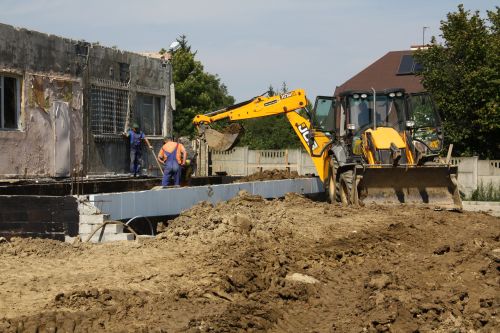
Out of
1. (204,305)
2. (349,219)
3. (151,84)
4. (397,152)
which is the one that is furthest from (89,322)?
(151,84)

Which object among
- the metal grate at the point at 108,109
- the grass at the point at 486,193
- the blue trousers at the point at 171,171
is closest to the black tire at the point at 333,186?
the blue trousers at the point at 171,171

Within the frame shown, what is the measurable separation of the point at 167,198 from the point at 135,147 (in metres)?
8.08

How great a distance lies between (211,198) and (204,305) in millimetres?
6995

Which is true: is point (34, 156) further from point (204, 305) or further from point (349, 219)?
point (204, 305)

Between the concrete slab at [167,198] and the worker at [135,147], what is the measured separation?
15.9 feet

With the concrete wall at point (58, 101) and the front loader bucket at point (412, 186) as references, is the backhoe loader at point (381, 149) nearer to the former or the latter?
the front loader bucket at point (412, 186)

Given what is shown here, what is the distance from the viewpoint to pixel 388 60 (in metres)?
54.1

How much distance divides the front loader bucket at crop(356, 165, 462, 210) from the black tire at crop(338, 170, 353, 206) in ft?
1.18

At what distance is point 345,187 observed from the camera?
17.3 m

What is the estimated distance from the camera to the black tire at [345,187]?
16.8 m

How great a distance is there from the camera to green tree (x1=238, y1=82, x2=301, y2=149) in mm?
49156

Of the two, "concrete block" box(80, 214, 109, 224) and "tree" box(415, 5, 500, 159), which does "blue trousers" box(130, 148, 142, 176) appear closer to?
"concrete block" box(80, 214, 109, 224)

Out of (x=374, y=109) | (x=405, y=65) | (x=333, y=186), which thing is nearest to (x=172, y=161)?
(x=333, y=186)

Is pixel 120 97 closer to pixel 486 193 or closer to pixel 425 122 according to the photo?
pixel 425 122
